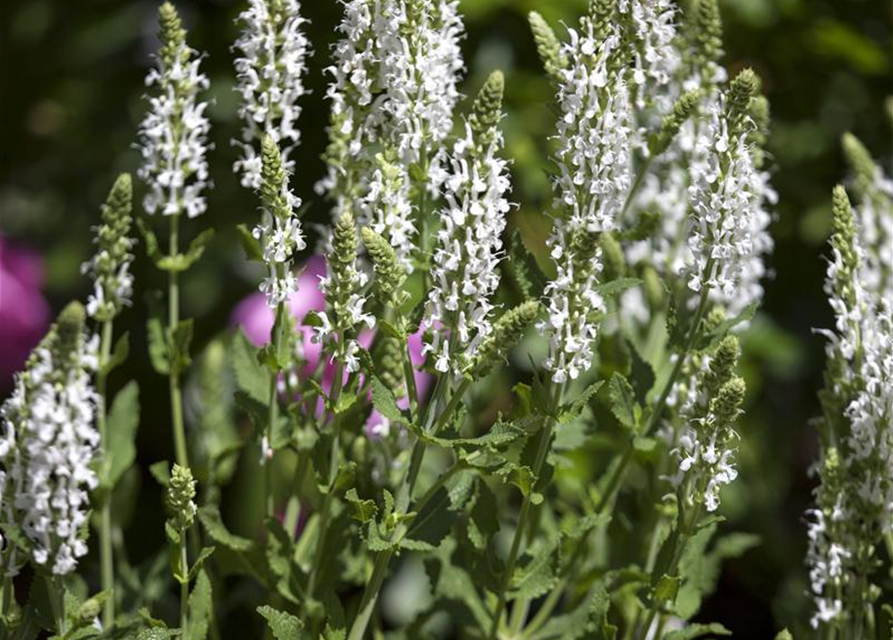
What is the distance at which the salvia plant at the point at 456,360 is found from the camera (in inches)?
25.6

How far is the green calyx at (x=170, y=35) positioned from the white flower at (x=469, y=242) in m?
0.23

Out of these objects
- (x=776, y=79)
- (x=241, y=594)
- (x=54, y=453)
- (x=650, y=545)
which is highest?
(x=776, y=79)

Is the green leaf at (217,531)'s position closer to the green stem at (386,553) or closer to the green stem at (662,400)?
the green stem at (386,553)

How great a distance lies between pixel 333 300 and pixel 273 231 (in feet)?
0.22

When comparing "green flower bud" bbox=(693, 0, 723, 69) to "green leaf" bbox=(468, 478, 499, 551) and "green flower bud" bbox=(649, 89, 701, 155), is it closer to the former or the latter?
"green flower bud" bbox=(649, 89, 701, 155)

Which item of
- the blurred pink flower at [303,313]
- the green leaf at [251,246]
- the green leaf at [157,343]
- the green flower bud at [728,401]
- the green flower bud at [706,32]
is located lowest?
the blurred pink flower at [303,313]

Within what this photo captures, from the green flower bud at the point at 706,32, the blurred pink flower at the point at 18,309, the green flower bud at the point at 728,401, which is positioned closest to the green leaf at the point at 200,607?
the green flower bud at the point at 728,401

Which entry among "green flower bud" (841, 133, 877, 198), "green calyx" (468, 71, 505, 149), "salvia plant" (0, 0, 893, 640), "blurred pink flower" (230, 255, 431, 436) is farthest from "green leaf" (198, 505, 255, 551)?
"green flower bud" (841, 133, 877, 198)

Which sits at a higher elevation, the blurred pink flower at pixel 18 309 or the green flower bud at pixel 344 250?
the green flower bud at pixel 344 250

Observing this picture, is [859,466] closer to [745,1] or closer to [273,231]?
[273,231]

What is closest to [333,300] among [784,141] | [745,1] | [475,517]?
[475,517]

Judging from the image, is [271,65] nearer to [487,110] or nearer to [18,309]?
[487,110]

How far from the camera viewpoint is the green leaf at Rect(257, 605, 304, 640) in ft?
2.21

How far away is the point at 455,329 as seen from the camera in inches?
25.9
